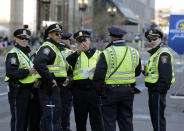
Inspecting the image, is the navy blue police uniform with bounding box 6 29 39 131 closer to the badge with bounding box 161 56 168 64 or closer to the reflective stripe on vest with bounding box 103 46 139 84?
the reflective stripe on vest with bounding box 103 46 139 84

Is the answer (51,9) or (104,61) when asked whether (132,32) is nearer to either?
(51,9)

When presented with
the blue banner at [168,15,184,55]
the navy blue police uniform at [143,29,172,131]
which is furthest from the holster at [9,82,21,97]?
the blue banner at [168,15,184,55]

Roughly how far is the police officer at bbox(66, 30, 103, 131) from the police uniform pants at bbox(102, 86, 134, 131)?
595 millimetres

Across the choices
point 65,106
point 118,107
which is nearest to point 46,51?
point 118,107

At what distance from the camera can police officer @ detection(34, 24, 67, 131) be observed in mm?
6128

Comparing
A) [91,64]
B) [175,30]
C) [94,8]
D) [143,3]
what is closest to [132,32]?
[94,8]

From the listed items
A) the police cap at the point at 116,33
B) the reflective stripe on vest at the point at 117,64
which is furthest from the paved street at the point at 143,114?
the police cap at the point at 116,33

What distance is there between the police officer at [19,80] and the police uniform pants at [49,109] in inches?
12.4

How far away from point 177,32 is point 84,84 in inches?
268

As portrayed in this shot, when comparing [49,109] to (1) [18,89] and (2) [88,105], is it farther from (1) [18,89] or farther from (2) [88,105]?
(2) [88,105]

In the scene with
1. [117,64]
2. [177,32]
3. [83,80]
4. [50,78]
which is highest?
[177,32]

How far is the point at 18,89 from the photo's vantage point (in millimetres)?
6410

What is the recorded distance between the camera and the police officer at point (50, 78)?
6.13 metres

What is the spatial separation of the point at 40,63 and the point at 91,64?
1.13 meters
